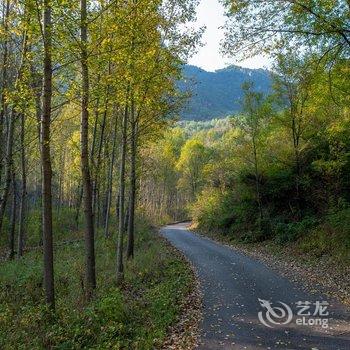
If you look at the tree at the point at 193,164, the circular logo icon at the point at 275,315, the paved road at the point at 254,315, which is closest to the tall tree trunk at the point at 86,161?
the paved road at the point at 254,315

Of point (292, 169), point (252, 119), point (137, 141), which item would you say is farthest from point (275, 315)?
point (252, 119)

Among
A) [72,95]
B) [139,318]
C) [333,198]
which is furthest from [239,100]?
[139,318]

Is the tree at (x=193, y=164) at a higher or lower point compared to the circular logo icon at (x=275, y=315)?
higher

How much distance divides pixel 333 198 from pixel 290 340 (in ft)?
49.3

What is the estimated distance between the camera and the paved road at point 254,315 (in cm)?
760

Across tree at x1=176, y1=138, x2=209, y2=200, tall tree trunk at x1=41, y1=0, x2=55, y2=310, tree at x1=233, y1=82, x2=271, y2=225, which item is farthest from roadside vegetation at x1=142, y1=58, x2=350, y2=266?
tree at x1=176, y1=138, x2=209, y2=200

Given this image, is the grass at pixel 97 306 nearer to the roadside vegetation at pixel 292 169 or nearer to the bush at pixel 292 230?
the bush at pixel 292 230

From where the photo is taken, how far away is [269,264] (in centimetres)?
1661

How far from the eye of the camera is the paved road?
760 cm

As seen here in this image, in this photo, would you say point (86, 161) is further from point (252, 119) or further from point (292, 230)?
point (252, 119)

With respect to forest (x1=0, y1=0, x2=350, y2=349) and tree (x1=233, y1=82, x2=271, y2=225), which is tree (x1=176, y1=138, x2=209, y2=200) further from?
tree (x1=233, y1=82, x2=271, y2=225)

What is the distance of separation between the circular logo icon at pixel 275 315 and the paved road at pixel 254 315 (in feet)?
0.07

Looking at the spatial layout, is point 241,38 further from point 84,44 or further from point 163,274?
point 163,274

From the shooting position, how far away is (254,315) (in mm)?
9352
